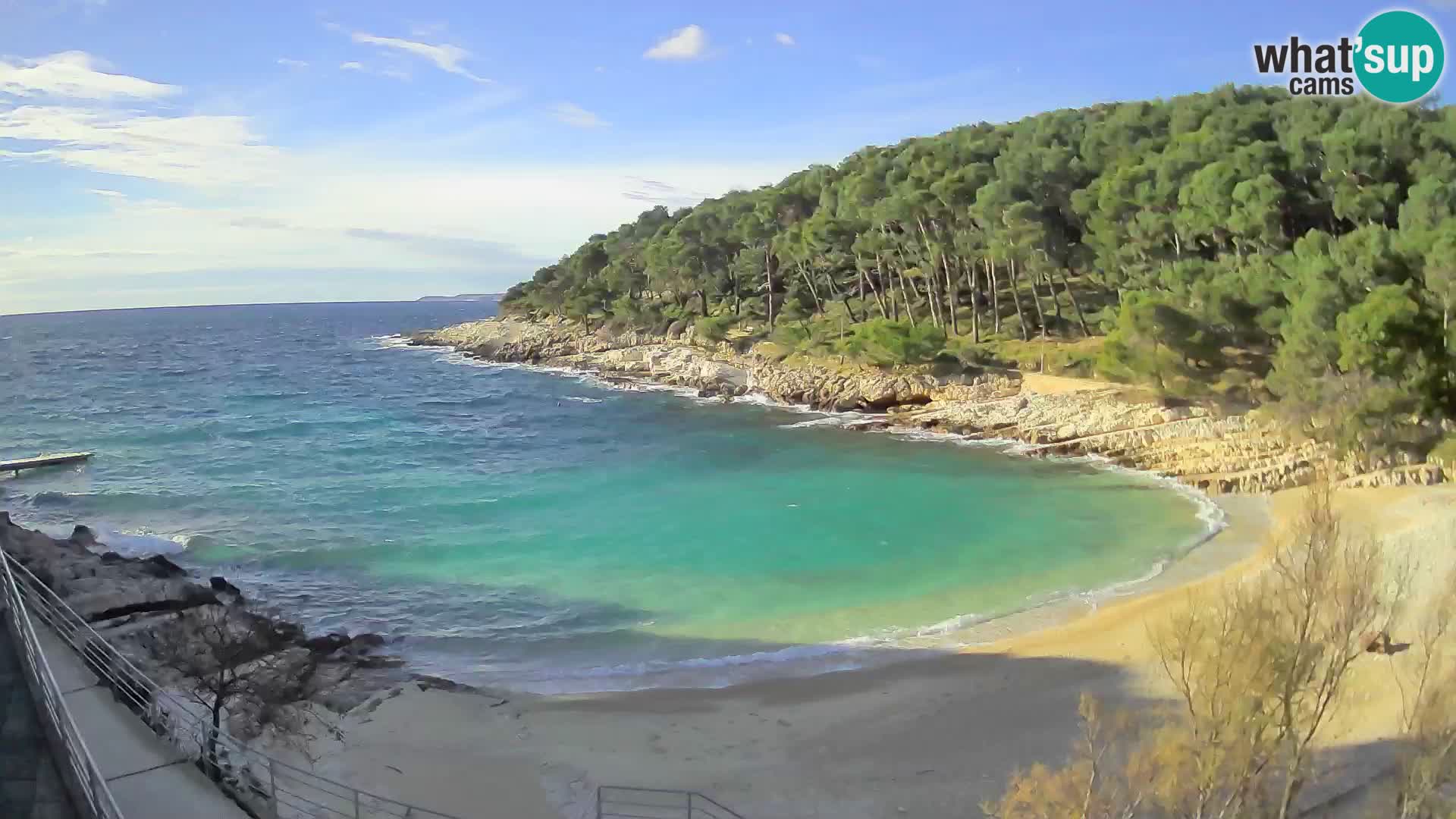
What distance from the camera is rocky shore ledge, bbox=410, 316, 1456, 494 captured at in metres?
24.6

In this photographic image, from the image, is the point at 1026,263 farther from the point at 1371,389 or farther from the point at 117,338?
the point at 117,338

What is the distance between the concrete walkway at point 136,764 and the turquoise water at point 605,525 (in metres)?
6.37

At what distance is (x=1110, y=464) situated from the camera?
2877 centimetres

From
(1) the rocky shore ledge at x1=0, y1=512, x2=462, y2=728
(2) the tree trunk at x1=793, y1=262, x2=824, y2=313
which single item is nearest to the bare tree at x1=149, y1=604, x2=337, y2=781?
(1) the rocky shore ledge at x1=0, y1=512, x2=462, y2=728

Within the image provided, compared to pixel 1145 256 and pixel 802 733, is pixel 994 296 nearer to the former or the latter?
pixel 1145 256

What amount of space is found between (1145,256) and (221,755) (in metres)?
38.5

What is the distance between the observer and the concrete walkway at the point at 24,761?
5500 millimetres

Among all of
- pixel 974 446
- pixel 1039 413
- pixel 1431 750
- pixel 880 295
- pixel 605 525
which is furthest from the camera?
pixel 880 295

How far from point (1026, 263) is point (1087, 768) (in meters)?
36.8

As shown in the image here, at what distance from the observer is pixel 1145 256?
1497 inches

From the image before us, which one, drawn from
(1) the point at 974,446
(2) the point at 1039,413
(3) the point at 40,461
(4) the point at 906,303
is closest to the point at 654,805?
(1) the point at 974,446

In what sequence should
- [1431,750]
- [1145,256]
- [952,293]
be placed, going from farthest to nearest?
[952,293]
[1145,256]
[1431,750]

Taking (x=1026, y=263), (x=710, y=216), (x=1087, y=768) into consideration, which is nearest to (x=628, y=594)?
(x=1087, y=768)

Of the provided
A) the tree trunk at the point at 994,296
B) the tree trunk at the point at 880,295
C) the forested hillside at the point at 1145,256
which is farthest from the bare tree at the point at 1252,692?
the tree trunk at the point at 880,295
